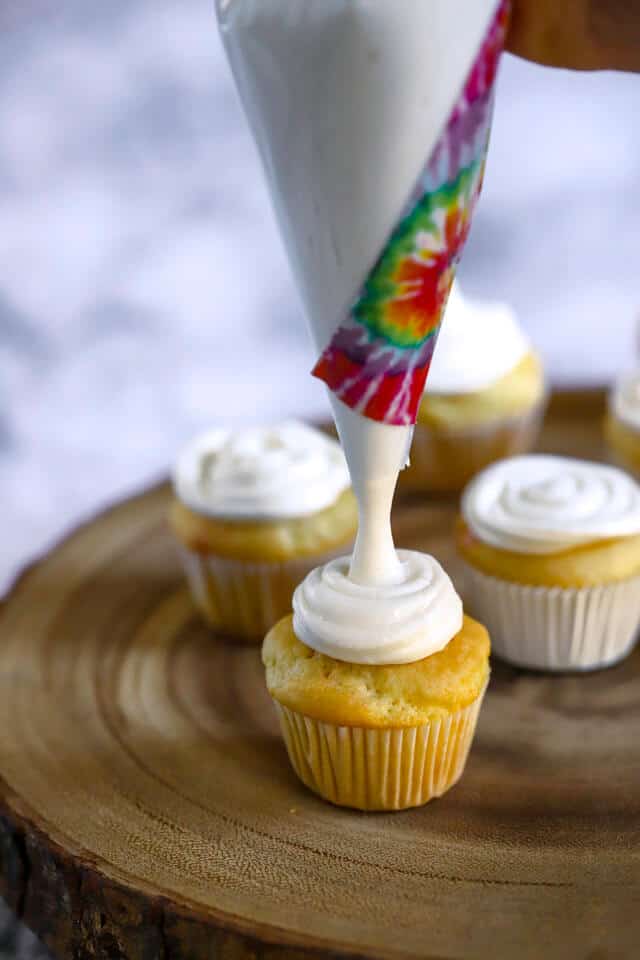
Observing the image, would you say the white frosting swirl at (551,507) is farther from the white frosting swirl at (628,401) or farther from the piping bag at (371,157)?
the piping bag at (371,157)

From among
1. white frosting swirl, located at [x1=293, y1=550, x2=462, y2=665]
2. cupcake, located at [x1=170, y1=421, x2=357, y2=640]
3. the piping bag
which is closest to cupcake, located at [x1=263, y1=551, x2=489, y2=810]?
white frosting swirl, located at [x1=293, y1=550, x2=462, y2=665]

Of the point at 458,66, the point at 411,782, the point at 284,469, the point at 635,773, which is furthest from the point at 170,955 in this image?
the point at 458,66

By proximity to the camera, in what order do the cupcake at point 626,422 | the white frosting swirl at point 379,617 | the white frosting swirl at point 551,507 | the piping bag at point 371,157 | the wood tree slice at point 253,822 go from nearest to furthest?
the piping bag at point 371,157
the wood tree slice at point 253,822
the white frosting swirl at point 379,617
the white frosting swirl at point 551,507
the cupcake at point 626,422

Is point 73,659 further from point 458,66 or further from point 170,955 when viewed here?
point 458,66

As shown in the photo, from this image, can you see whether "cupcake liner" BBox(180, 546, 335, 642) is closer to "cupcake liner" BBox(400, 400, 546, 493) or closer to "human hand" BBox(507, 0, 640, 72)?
"cupcake liner" BBox(400, 400, 546, 493)

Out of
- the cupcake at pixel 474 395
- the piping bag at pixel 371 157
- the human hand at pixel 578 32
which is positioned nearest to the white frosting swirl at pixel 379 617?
the piping bag at pixel 371 157

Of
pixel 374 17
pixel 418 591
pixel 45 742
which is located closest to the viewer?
pixel 374 17

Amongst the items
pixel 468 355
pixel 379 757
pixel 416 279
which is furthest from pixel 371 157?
pixel 468 355
